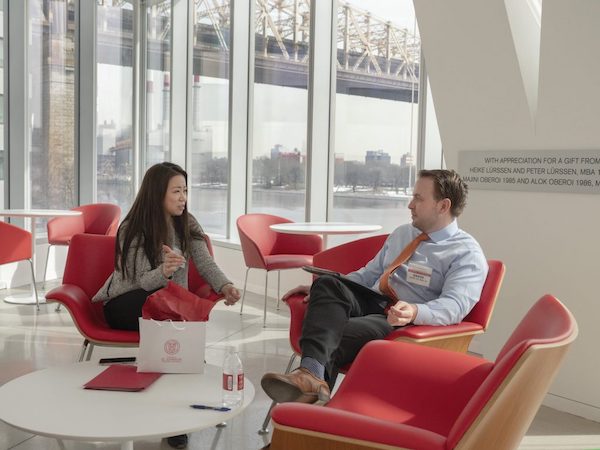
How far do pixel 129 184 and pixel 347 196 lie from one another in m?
3.73

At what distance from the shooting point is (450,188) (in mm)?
3787

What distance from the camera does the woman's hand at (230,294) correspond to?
4.04 metres

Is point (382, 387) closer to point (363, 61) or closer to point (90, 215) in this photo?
point (363, 61)

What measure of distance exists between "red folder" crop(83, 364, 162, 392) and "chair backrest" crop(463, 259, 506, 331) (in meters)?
1.56

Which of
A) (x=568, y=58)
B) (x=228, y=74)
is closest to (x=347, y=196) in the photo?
(x=228, y=74)

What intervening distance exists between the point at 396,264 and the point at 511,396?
6.33 feet

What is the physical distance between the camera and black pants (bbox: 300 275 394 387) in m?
3.20

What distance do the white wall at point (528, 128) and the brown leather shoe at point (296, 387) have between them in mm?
1897

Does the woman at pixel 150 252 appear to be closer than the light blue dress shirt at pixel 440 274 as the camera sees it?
No

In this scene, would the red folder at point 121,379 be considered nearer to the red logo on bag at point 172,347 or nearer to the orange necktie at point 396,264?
the red logo on bag at point 172,347

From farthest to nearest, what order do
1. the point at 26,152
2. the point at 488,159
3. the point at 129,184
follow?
the point at 129,184 < the point at 26,152 < the point at 488,159

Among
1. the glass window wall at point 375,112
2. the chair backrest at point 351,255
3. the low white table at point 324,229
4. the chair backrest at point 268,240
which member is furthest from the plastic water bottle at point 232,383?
the glass window wall at point 375,112

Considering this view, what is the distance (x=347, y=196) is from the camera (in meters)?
7.36

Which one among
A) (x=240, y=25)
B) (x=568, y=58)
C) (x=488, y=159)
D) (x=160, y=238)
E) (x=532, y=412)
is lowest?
(x=532, y=412)
